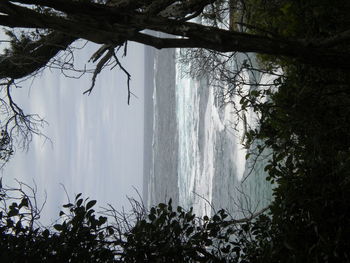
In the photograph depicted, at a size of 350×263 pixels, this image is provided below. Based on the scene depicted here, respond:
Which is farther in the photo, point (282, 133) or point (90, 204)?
point (282, 133)

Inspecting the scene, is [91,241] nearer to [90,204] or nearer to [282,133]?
[90,204]

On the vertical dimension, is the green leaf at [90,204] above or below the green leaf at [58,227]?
above

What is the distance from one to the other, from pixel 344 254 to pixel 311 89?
5.65 ft

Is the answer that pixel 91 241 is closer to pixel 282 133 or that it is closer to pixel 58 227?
pixel 58 227

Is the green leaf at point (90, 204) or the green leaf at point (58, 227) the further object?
the green leaf at point (90, 204)

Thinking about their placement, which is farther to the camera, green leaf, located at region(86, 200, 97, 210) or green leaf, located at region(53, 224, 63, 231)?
green leaf, located at region(86, 200, 97, 210)

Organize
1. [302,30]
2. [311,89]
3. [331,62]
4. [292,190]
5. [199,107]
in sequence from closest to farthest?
[331,62] < [292,190] < [311,89] < [302,30] < [199,107]

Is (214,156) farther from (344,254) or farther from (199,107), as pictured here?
(344,254)

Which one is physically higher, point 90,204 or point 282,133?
point 282,133

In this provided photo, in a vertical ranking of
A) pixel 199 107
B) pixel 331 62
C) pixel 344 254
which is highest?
pixel 199 107

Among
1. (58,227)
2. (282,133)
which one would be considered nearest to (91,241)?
(58,227)

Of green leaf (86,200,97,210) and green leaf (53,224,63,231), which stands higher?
green leaf (86,200,97,210)

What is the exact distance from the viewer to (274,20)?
18.6 feet

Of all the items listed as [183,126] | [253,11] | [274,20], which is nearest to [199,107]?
[183,126]
